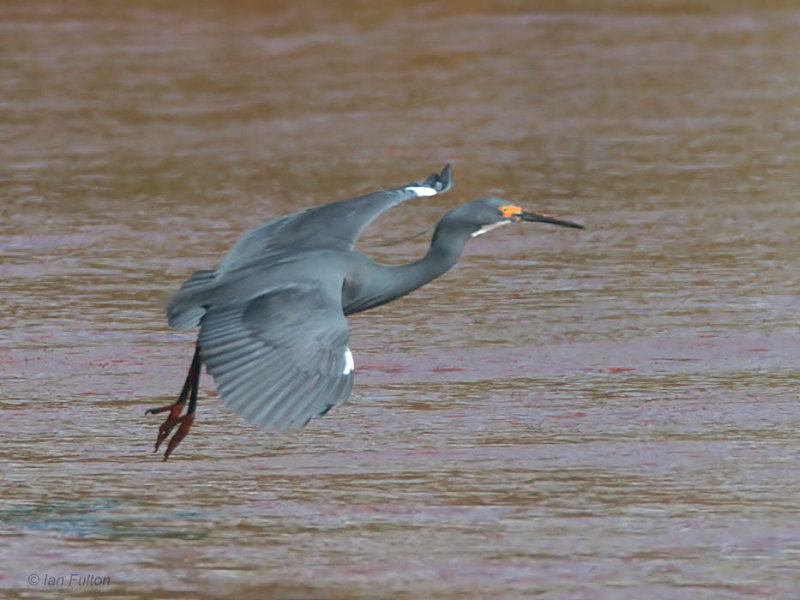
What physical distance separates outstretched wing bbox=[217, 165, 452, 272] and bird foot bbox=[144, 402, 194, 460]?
Result: 0.53 metres

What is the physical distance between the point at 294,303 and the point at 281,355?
0.26 m

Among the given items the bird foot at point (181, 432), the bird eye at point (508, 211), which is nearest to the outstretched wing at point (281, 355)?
the bird foot at point (181, 432)

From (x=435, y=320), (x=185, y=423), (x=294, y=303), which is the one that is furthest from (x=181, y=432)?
(x=435, y=320)

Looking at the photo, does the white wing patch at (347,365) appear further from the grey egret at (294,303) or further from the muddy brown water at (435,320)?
the muddy brown water at (435,320)

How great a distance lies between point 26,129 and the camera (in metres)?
Answer: 11.7

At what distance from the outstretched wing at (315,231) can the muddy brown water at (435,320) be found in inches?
25.9

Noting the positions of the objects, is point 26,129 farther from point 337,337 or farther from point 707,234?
point 337,337

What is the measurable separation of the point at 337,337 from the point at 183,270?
10.4 ft

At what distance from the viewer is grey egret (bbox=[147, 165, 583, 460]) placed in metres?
5.15

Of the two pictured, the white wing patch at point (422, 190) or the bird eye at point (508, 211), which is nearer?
the bird eye at point (508, 211)

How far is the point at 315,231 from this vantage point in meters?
6.20

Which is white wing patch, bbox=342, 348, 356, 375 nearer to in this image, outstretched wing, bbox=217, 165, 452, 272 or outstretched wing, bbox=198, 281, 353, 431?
outstretched wing, bbox=198, 281, 353, 431

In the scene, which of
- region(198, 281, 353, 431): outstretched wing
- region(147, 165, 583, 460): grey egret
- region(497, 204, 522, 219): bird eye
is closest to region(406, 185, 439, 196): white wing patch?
region(147, 165, 583, 460): grey egret

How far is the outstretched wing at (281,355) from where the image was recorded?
5.09m
